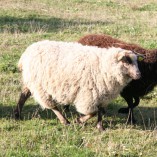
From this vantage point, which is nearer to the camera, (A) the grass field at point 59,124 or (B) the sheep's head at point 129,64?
(A) the grass field at point 59,124

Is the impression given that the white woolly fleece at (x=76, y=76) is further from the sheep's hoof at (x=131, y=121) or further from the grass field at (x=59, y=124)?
the sheep's hoof at (x=131, y=121)

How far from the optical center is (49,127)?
7.37 metres

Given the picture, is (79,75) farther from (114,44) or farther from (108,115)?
(114,44)

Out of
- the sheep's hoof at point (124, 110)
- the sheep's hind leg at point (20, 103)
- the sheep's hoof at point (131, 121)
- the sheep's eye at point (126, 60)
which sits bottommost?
the sheep's hoof at point (131, 121)

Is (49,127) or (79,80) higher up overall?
(79,80)

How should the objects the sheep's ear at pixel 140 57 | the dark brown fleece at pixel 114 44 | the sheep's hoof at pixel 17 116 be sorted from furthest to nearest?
the dark brown fleece at pixel 114 44 < the sheep's ear at pixel 140 57 < the sheep's hoof at pixel 17 116

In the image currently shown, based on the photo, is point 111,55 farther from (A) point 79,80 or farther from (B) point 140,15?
(B) point 140,15

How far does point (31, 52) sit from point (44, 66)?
494mm

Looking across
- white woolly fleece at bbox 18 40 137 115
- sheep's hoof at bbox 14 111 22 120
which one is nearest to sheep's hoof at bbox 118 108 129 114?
white woolly fleece at bbox 18 40 137 115

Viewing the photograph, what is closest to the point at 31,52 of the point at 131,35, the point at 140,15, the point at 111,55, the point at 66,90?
the point at 66,90

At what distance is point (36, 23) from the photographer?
1855cm

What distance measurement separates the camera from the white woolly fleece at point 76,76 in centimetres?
735


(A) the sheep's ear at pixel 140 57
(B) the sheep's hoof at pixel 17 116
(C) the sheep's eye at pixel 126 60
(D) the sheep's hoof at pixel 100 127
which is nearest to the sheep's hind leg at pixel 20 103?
(B) the sheep's hoof at pixel 17 116

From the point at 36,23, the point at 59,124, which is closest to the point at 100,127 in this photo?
the point at 59,124
